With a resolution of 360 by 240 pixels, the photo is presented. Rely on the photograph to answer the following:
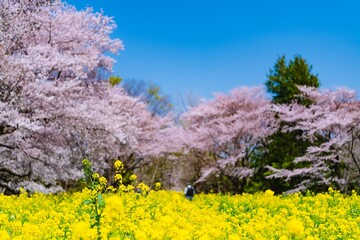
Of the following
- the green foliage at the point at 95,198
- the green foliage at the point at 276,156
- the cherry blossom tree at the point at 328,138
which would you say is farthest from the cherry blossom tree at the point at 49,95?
the green foliage at the point at 276,156

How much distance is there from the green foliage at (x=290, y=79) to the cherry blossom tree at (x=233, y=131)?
873 mm

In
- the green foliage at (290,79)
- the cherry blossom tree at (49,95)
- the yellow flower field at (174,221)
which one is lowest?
the yellow flower field at (174,221)

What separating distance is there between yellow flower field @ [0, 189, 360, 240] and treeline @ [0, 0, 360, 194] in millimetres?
4349

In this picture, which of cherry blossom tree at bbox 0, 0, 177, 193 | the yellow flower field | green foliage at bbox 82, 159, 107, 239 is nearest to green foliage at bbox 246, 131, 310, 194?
cherry blossom tree at bbox 0, 0, 177, 193

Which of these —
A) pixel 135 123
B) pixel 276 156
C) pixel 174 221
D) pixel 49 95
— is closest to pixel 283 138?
pixel 276 156

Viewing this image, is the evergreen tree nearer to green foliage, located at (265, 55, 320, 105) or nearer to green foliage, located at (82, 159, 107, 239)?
green foliage, located at (265, 55, 320, 105)

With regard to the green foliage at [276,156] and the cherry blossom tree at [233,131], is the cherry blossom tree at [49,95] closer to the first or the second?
the cherry blossom tree at [233,131]

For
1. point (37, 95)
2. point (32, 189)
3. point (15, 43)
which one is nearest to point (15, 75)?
point (37, 95)

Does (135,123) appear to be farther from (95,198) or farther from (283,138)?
(95,198)

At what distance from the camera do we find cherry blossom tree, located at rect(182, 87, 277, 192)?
2930cm

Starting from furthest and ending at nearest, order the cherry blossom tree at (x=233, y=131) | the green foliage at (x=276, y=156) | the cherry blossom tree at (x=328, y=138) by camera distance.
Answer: the cherry blossom tree at (x=233, y=131) < the green foliage at (x=276, y=156) < the cherry blossom tree at (x=328, y=138)

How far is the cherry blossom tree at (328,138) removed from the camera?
24719mm

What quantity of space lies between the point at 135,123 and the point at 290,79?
29.2 feet

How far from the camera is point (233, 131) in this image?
2955 centimetres
